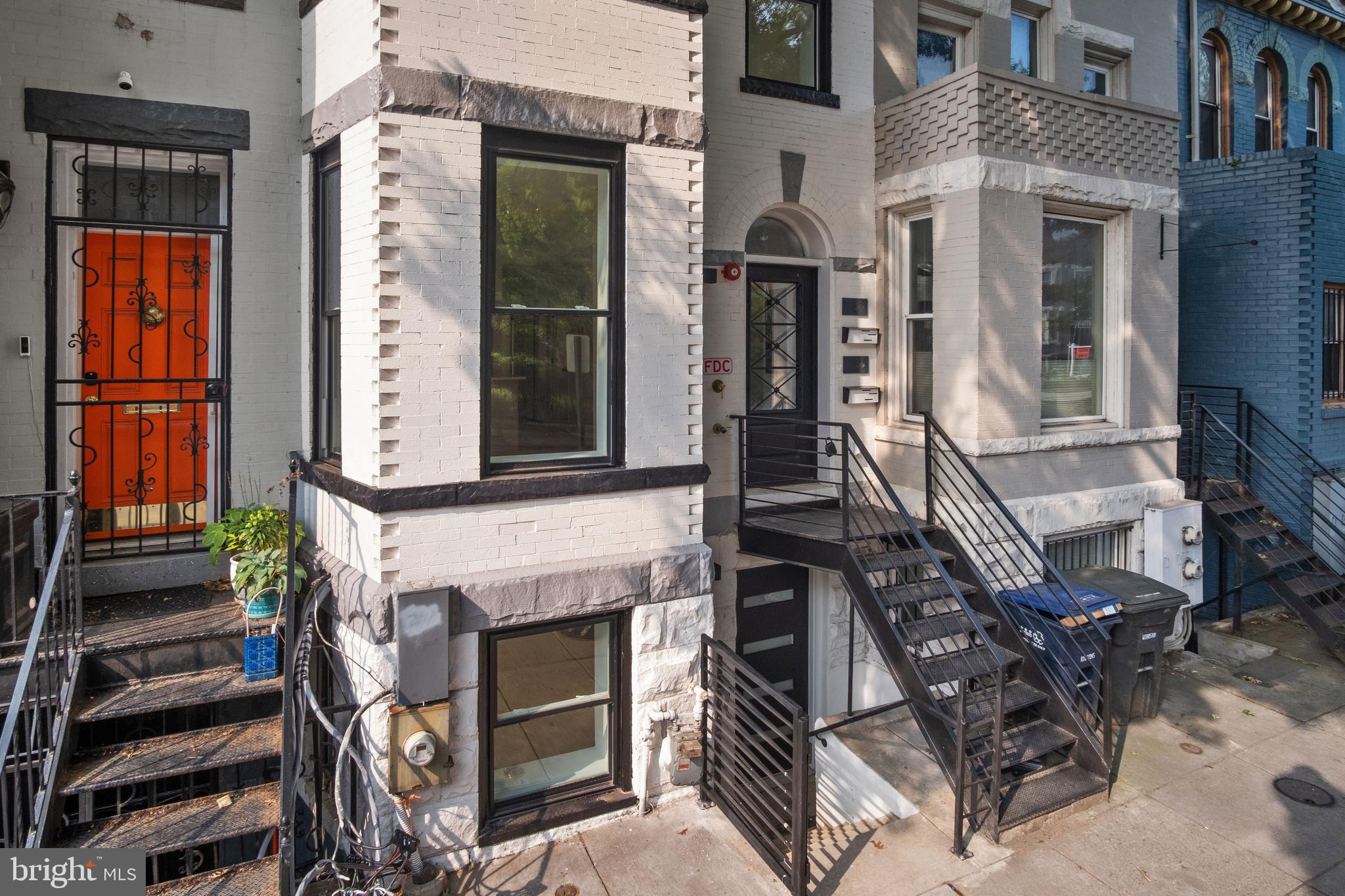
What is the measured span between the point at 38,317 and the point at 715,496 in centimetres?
505

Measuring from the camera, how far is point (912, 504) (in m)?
8.05

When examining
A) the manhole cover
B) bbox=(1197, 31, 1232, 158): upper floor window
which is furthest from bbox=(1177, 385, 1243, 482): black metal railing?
the manhole cover

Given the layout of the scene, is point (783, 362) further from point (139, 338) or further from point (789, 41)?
point (139, 338)

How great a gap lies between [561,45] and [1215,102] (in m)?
10.5

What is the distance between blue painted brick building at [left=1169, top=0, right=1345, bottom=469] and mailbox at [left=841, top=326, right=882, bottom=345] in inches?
220

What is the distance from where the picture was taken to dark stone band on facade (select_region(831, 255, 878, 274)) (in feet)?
26.9

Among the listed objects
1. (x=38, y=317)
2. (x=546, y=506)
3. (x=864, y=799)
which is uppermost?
(x=38, y=317)

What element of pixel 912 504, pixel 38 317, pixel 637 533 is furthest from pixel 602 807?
pixel 38 317

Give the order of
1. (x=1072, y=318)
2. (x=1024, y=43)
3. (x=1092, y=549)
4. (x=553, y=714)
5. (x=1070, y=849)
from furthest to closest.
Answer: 1. (x=1024, y=43)
2. (x=1092, y=549)
3. (x=1072, y=318)
4. (x=553, y=714)
5. (x=1070, y=849)

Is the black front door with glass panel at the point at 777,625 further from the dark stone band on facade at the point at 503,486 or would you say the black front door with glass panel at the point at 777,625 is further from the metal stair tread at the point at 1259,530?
the metal stair tread at the point at 1259,530

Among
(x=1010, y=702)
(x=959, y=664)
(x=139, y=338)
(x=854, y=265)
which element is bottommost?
(x=1010, y=702)

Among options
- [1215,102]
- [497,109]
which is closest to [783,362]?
[497,109]

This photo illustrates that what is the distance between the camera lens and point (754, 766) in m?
5.86

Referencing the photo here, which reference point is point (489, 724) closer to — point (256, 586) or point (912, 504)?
point (256, 586)
